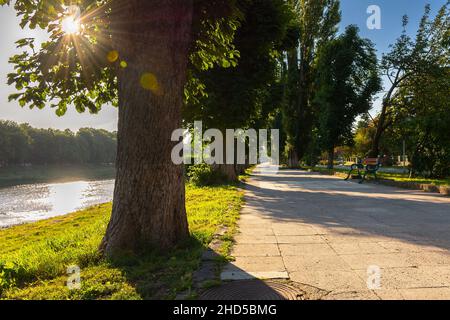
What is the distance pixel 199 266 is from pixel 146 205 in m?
1.23

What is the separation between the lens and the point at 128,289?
342 cm

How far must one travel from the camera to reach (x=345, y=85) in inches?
1228

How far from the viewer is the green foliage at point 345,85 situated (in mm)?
30734

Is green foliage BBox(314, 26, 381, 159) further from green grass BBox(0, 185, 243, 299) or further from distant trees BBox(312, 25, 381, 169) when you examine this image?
green grass BBox(0, 185, 243, 299)

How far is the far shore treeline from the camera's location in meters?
74.9

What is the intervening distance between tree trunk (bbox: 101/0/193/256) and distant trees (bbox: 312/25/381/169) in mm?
28865

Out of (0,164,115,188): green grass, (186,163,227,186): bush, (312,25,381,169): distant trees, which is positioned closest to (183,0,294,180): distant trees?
(186,163,227,186): bush

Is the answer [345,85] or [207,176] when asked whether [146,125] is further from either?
[345,85]

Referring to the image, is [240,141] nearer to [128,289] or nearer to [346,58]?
[346,58]

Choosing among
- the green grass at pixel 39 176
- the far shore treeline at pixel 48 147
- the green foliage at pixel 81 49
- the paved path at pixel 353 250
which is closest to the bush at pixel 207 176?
the paved path at pixel 353 250

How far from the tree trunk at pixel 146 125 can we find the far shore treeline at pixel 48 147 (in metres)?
79.5

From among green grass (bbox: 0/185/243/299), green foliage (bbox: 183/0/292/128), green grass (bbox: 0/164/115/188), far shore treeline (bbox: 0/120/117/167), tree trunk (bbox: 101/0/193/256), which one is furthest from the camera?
far shore treeline (bbox: 0/120/117/167)

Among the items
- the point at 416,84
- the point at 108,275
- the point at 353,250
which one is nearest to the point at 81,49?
the point at 108,275
